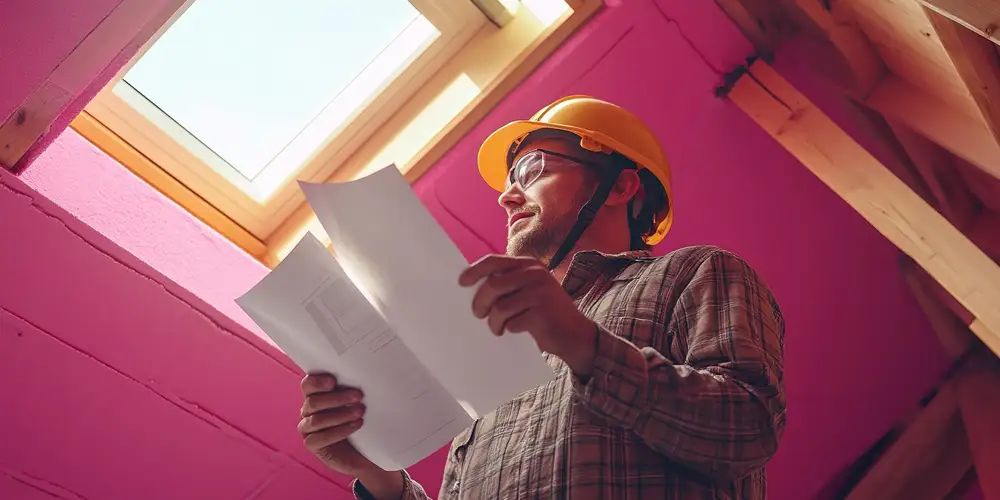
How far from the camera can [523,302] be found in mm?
919

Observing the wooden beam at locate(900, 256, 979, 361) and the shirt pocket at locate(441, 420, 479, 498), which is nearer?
the shirt pocket at locate(441, 420, 479, 498)

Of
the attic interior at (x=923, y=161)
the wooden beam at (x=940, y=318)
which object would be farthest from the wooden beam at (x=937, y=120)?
the wooden beam at (x=940, y=318)

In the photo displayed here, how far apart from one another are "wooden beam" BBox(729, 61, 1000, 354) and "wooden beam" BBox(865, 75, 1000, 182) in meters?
0.16

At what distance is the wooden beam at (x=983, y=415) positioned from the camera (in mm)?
2418

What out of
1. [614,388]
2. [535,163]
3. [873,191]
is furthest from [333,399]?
[873,191]

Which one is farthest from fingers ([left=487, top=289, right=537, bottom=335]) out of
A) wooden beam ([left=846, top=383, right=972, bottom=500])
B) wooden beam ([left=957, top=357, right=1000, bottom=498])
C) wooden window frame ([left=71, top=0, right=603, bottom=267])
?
wooden beam ([left=846, top=383, right=972, bottom=500])

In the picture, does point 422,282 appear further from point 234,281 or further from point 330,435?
point 234,281

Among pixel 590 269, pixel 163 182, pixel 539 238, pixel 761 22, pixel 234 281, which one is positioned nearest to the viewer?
pixel 590 269

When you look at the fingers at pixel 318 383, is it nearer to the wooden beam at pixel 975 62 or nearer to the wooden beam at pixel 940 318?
the wooden beam at pixel 975 62

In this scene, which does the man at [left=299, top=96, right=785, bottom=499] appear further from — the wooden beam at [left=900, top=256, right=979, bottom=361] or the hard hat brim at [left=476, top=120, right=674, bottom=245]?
the wooden beam at [left=900, top=256, right=979, bottom=361]

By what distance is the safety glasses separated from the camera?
1675 millimetres

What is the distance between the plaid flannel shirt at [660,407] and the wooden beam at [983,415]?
1.60 metres

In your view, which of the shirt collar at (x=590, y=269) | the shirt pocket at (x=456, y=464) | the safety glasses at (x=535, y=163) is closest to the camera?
the shirt pocket at (x=456, y=464)

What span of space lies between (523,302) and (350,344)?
28cm
